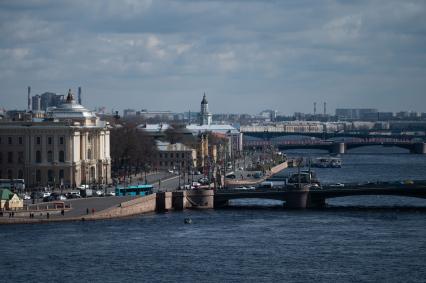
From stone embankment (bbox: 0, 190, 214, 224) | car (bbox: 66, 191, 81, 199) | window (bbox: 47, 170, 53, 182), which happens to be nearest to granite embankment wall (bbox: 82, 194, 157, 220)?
stone embankment (bbox: 0, 190, 214, 224)

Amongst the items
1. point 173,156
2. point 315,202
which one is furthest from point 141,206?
point 173,156

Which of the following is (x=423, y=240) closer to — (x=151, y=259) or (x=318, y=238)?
(x=318, y=238)

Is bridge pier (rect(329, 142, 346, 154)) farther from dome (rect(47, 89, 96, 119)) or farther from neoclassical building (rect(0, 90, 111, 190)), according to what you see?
neoclassical building (rect(0, 90, 111, 190))

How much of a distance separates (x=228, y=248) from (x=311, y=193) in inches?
686

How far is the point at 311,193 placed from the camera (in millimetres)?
62281

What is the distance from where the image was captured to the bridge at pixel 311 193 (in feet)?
201

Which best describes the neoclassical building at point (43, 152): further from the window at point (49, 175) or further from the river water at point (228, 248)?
the river water at point (228, 248)

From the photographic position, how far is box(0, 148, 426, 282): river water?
3941 cm

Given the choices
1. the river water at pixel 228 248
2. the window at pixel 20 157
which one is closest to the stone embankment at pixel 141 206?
the river water at pixel 228 248

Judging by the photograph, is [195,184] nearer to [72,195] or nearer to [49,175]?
[49,175]

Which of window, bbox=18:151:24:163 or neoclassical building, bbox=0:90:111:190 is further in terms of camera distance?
window, bbox=18:151:24:163

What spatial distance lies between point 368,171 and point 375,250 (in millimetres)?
53348

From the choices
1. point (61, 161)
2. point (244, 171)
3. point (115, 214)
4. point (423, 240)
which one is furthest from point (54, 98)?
point (423, 240)

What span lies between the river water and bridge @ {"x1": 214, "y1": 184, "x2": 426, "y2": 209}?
50.7 inches
